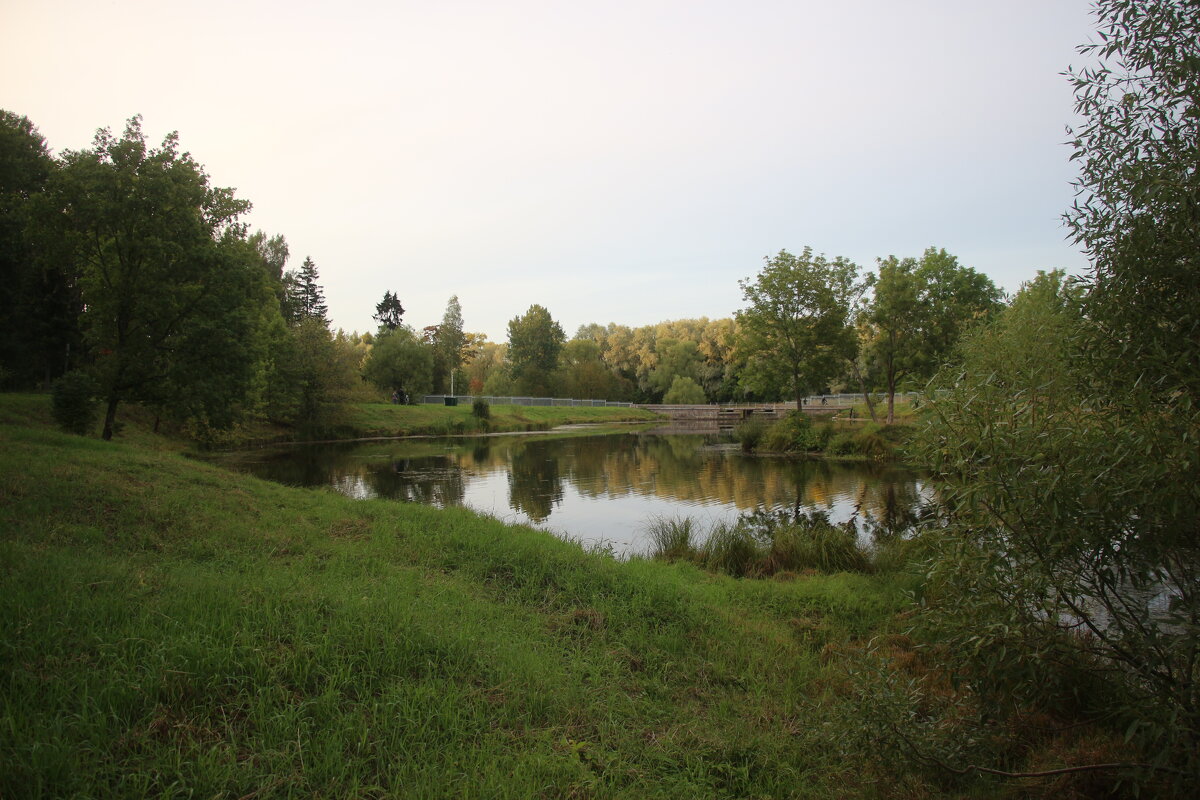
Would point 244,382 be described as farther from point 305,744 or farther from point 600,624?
point 305,744

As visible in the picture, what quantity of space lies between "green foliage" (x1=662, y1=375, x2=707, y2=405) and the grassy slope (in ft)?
249

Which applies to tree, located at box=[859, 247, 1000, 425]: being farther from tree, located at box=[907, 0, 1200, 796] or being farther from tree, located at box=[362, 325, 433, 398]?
tree, located at box=[362, 325, 433, 398]

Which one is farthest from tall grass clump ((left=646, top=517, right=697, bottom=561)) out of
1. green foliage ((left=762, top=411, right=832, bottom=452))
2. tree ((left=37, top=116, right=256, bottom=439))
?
green foliage ((left=762, top=411, right=832, bottom=452))

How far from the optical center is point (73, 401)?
17547mm

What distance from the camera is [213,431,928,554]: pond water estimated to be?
51.8ft

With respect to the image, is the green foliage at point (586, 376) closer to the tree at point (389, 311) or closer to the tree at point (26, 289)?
the tree at point (389, 311)

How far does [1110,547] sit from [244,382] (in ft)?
73.2

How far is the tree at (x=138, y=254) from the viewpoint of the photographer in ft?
60.4

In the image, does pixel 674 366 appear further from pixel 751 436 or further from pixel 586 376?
pixel 751 436

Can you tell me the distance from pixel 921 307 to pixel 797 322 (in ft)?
24.4

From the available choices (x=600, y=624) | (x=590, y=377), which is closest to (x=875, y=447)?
(x=600, y=624)

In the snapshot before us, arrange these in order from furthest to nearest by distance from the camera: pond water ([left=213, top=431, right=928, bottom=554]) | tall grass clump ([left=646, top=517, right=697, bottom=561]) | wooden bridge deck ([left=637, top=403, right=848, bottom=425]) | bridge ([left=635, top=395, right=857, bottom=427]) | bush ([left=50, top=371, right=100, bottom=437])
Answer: wooden bridge deck ([left=637, top=403, right=848, bottom=425])
bridge ([left=635, top=395, right=857, bottom=427])
bush ([left=50, top=371, right=100, bottom=437])
pond water ([left=213, top=431, right=928, bottom=554])
tall grass clump ([left=646, top=517, right=697, bottom=561])

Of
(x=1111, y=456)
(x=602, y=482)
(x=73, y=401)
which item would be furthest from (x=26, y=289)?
(x=1111, y=456)

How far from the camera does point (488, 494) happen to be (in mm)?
19266
